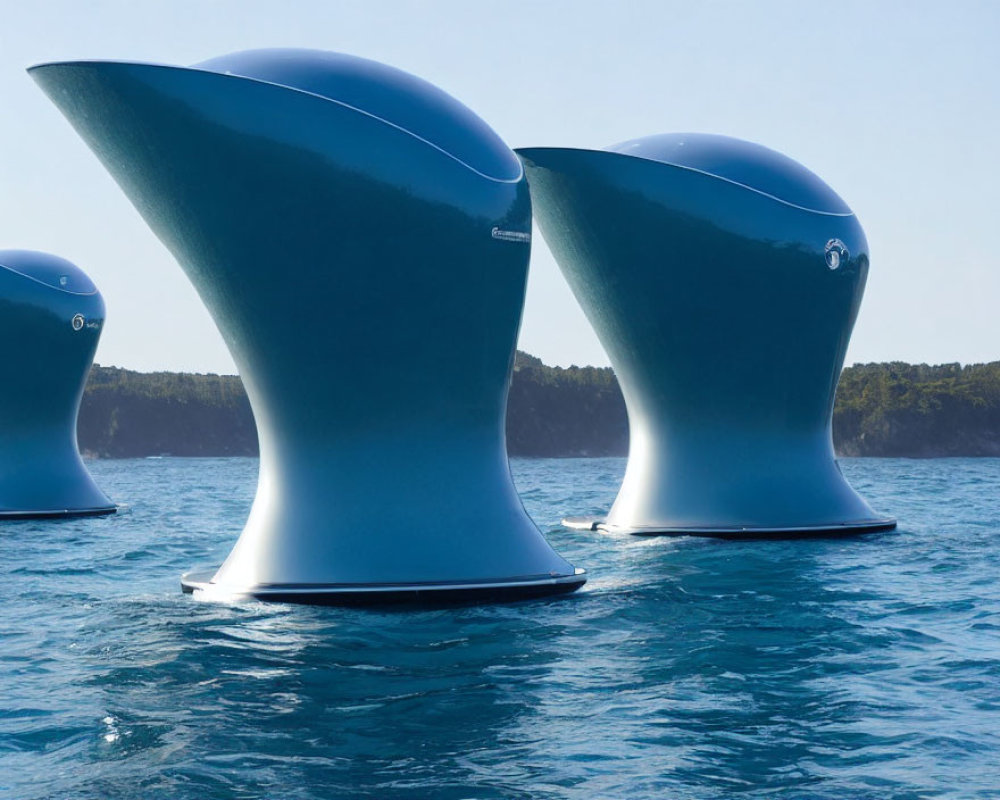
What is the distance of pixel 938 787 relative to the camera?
675cm

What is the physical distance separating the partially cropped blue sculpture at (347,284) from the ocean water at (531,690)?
31.0 inches

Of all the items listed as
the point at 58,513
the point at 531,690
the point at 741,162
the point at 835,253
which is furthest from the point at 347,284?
the point at 58,513

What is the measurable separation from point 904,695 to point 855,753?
5.12ft

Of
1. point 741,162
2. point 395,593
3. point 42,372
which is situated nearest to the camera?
point 395,593

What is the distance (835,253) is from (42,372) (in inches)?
498

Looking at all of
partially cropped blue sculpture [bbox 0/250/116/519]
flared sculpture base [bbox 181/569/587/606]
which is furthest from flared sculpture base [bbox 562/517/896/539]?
partially cropped blue sculpture [bbox 0/250/116/519]

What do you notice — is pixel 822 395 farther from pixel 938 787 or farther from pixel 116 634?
pixel 938 787

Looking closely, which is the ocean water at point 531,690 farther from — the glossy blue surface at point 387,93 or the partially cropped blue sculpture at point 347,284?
the glossy blue surface at point 387,93

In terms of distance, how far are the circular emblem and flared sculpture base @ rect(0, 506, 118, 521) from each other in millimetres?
12939

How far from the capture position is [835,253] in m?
18.1

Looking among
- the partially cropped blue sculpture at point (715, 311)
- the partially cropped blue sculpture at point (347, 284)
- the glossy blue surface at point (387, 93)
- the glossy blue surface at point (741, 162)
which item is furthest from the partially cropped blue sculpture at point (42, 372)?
the glossy blue surface at point (387, 93)

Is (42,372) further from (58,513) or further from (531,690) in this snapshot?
(531,690)

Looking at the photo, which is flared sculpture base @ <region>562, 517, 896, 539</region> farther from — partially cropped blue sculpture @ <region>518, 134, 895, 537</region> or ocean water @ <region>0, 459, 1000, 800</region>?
ocean water @ <region>0, 459, 1000, 800</region>

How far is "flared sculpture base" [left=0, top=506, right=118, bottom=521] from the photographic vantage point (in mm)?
22203
